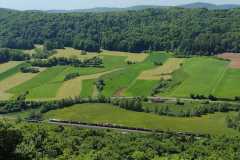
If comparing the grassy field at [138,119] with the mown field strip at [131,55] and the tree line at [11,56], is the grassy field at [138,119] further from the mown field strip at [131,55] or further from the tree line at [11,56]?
the tree line at [11,56]

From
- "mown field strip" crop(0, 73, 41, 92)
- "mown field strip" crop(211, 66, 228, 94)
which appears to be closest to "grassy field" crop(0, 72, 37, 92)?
"mown field strip" crop(0, 73, 41, 92)

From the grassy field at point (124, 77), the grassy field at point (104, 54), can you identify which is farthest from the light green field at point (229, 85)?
the grassy field at point (104, 54)

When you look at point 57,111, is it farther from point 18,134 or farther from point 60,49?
point 60,49

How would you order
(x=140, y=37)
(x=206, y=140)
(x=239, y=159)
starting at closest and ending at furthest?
(x=239, y=159), (x=206, y=140), (x=140, y=37)

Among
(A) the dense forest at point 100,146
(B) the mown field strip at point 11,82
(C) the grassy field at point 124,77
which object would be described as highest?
(A) the dense forest at point 100,146

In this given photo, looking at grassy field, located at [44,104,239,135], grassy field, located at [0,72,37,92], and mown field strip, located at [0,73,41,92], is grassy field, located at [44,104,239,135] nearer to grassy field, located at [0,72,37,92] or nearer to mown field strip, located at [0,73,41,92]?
grassy field, located at [0,72,37,92]

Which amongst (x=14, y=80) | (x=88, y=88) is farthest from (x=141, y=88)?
(x=14, y=80)

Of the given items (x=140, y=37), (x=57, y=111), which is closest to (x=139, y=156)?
(x=57, y=111)
